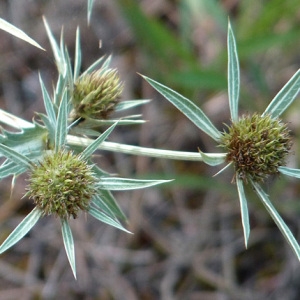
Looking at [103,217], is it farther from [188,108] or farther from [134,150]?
[188,108]

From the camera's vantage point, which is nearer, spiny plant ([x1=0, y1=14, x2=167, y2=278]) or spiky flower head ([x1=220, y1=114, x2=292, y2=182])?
spiny plant ([x1=0, y1=14, x2=167, y2=278])

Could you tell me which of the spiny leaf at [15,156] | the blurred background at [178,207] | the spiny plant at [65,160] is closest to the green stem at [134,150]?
the spiny plant at [65,160]

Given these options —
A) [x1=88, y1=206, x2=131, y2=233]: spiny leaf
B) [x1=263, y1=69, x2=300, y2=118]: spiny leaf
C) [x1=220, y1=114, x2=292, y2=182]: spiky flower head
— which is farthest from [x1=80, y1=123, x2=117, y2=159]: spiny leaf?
[x1=263, y1=69, x2=300, y2=118]: spiny leaf

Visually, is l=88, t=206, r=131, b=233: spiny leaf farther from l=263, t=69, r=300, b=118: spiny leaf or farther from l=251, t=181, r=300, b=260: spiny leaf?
l=263, t=69, r=300, b=118: spiny leaf

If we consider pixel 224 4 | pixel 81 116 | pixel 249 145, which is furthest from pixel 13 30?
pixel 224 4

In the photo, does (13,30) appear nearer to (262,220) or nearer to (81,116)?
(81,116)

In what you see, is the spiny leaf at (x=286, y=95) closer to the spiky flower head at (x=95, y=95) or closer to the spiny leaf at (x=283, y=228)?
the spiny leaf at (x=283, y=228)

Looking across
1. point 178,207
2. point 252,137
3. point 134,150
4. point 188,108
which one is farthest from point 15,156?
point 178,207
